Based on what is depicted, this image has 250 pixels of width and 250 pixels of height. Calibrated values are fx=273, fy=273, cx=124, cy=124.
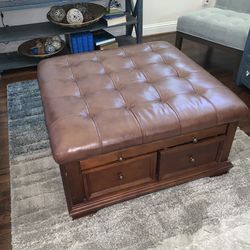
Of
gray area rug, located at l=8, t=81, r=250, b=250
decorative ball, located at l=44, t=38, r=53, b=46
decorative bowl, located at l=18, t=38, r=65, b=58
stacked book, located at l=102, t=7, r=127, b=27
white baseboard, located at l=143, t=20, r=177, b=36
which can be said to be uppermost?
stacked book, located at l=102, t=7, r=127, b=27

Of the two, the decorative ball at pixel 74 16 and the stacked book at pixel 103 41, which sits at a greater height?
the decorative ball at pixel 74 16

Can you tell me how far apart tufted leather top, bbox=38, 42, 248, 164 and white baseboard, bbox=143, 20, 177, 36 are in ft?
5.17

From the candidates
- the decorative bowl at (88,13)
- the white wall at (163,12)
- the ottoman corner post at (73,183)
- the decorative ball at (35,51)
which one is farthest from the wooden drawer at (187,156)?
the white wall at (163,12)

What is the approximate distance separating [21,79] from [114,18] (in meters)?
0.92

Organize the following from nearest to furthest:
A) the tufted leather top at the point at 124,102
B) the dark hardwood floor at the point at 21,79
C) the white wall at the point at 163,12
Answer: the tufted leather top at the point at 124,102, the dark hardwood floor at the point at 21,79, the white wall at the point at 163,12

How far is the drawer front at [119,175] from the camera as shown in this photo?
3.67ft

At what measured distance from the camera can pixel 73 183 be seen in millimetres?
1091

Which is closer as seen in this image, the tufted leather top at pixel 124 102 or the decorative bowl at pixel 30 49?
the tufted leather top at pixel 124 102

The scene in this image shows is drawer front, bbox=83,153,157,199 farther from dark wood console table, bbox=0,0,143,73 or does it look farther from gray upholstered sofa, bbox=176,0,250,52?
dark wood console table, bbox=0,0,143,73

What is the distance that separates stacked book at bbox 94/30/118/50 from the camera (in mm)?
2346

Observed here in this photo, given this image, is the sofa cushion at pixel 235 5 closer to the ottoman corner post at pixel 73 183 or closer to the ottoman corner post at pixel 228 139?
the ottoman corner post at pixel 228 139

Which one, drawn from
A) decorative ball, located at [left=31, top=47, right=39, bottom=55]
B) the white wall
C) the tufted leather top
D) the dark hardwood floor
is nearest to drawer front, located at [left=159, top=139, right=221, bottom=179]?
the tufted leather top

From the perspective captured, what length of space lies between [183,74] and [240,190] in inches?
24.7

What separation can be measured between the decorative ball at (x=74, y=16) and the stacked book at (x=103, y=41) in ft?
0.81
